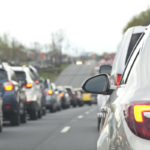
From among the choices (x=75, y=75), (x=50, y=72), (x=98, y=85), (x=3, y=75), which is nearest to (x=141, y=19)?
(x=75, y=75)

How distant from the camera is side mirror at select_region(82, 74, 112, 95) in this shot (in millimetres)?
4578

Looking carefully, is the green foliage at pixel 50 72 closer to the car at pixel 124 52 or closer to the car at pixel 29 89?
the car at pixel 29 89

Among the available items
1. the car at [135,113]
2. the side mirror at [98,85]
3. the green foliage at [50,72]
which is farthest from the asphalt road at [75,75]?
the car at [135,113]

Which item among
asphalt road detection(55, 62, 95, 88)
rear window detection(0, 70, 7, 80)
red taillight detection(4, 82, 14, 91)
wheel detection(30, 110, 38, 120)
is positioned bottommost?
wheel detection(30, 110, 38, 120)

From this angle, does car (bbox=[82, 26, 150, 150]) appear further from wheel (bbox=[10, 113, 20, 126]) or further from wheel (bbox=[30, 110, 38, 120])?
wheel (bbox=[30, 110, 38, 120])

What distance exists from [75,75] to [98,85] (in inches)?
6338

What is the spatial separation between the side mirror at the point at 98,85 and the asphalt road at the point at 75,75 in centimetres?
14731

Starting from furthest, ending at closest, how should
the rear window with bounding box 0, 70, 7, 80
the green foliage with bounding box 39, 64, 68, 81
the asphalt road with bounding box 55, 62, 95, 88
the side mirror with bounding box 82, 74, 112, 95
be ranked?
the green foliage with bounding box 39, 64, 68, 81 → the asphalt road with bounding box 55, 62, 95, 88 → the rear window with bounding box 0, 70, 7, 80 → the side mirror with bounding box 82, 74, 112, 95

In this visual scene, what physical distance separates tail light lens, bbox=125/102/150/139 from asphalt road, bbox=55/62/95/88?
489 ft

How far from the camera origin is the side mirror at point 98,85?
4.58 meters

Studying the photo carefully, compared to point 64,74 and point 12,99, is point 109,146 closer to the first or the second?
point 12,99

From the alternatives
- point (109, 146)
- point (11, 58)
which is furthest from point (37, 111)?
point (11, 58)

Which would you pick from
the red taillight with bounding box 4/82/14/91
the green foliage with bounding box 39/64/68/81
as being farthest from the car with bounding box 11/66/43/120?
the green foliage with bounding box 39/64/68/81

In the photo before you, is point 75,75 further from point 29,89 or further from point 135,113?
point 135,113
